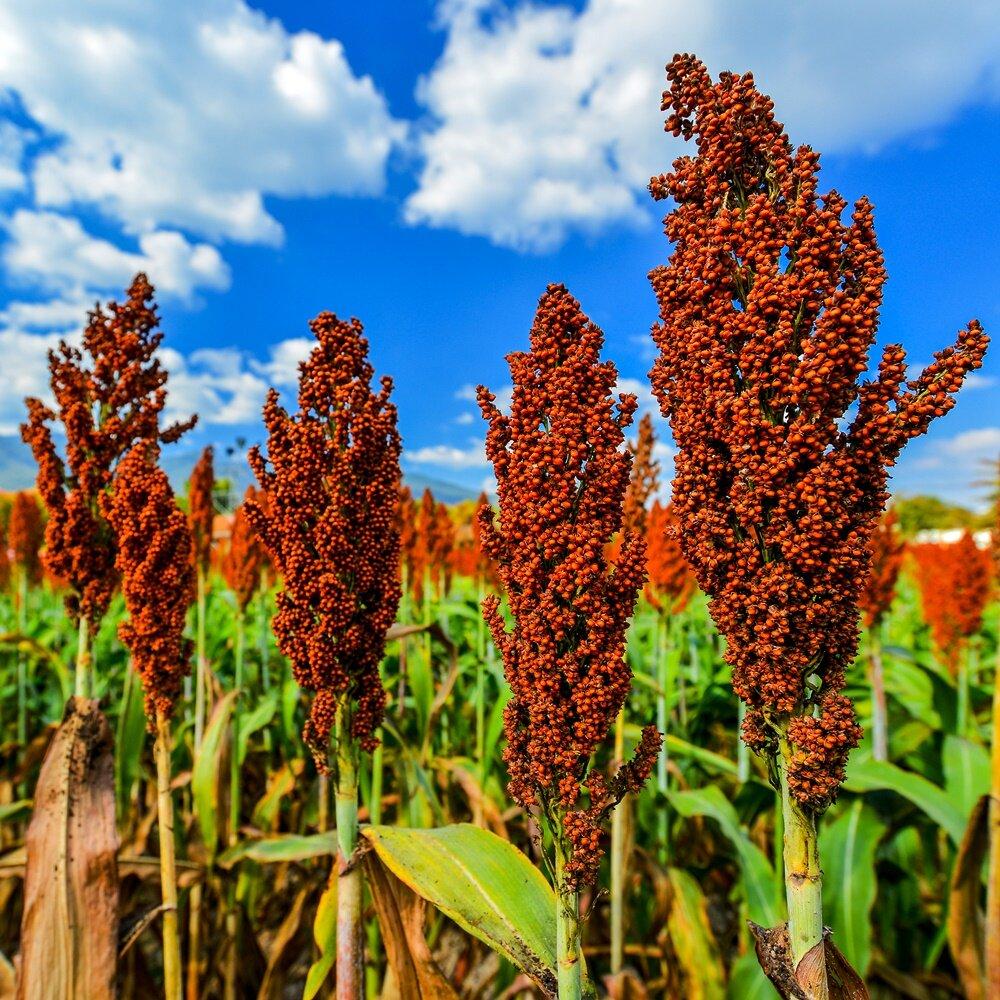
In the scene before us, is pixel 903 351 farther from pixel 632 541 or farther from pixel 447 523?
pixel 447 523

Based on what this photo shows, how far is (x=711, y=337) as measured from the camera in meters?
1.54

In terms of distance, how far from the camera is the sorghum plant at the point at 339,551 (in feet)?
7.15

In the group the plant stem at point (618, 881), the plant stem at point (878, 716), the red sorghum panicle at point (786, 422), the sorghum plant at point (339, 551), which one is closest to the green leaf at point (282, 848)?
the sorghum plant at point (339, 551)

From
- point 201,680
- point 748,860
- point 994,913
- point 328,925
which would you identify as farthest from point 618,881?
point 201,680

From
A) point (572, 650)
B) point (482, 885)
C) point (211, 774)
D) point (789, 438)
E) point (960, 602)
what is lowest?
point (211, 774)

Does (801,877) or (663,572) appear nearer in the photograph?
(801,877)

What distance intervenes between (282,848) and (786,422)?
276 centimetres

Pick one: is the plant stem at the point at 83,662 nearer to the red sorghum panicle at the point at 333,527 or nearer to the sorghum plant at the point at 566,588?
the red sorghum panicle at the point at 333,527

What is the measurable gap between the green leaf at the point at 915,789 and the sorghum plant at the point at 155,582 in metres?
2.79

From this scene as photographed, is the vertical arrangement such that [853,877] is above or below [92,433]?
below

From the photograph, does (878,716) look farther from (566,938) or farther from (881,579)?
(566,938)

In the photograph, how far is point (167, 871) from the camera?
2.64 metres

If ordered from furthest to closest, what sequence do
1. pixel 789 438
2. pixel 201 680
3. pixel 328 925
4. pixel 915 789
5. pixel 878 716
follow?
pixel 201 680
pixel 878 716
pixel 915 789
pixel 328 925
pixel 789 438

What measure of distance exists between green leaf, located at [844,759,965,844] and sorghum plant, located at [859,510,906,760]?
113cm
